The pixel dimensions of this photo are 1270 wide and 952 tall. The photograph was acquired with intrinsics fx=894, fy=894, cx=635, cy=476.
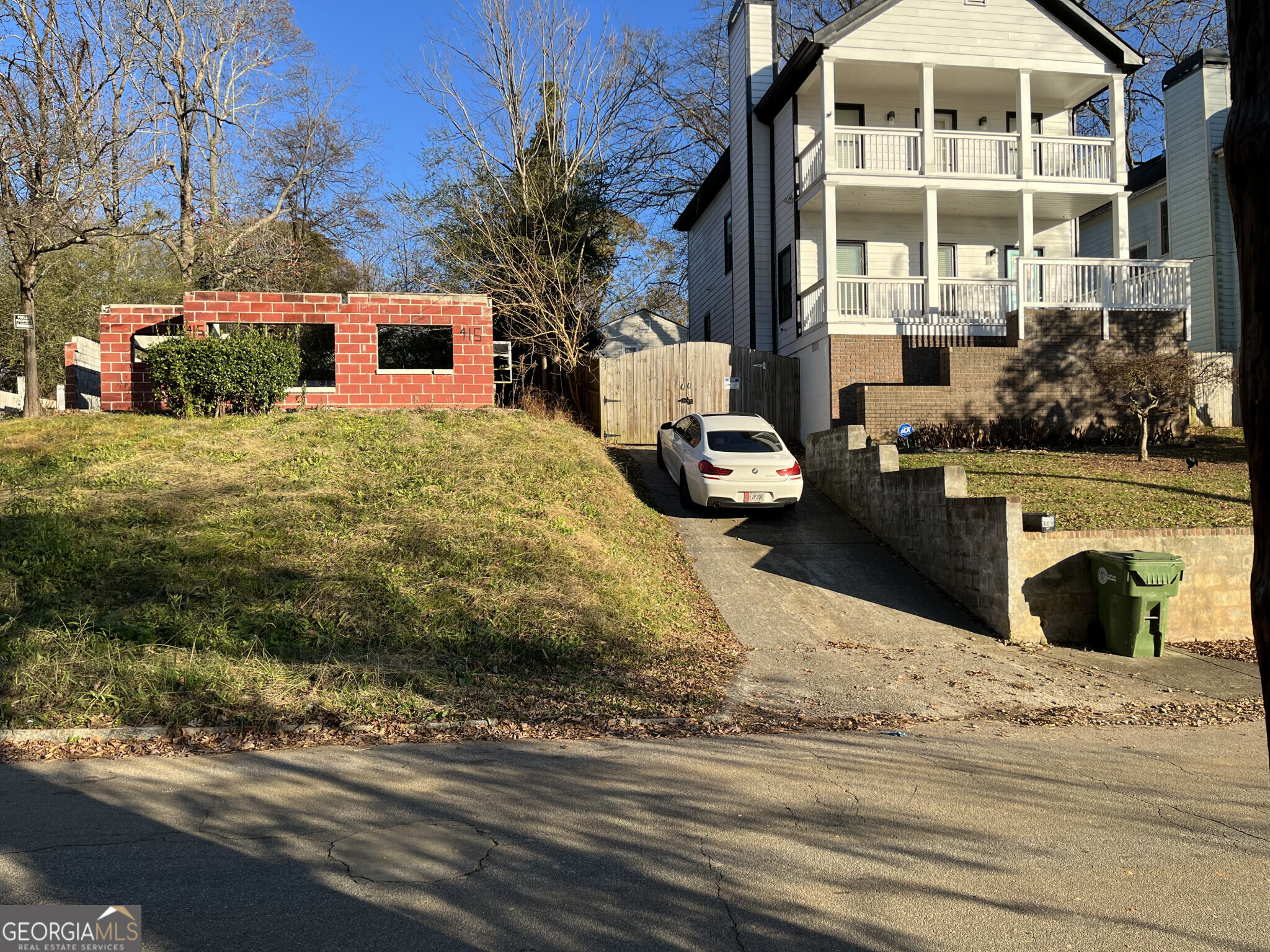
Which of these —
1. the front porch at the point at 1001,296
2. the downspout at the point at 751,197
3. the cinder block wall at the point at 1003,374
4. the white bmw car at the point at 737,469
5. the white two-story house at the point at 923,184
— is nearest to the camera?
the white bmw car at the point at 737,469

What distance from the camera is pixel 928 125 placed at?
20172mm

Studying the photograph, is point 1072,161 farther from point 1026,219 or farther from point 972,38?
point 972,38

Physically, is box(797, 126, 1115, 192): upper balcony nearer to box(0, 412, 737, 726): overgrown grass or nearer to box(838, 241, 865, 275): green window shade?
box(838, 241, 865, 275): green window shade

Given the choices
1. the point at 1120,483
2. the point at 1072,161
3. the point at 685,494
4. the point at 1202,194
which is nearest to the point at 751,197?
the point at 1072,161

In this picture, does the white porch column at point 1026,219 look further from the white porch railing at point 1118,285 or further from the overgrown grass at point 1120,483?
the overgrown grass at point 1120,483

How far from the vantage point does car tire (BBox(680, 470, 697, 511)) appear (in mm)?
15133

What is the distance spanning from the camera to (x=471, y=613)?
8992 millimetres

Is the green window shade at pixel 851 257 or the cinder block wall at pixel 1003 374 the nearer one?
the cinder block wall at pixel 1003 374

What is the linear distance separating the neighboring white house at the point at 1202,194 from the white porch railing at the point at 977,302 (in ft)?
22.0

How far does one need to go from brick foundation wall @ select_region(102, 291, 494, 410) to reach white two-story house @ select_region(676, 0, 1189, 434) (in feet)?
25.1

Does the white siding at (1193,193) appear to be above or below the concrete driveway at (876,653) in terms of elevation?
above

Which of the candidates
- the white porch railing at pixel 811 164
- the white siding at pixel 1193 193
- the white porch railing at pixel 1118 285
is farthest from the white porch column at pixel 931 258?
the white siding at pixel 1193 193

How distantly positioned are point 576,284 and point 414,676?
18.2 m

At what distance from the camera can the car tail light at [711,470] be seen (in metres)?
14.5
